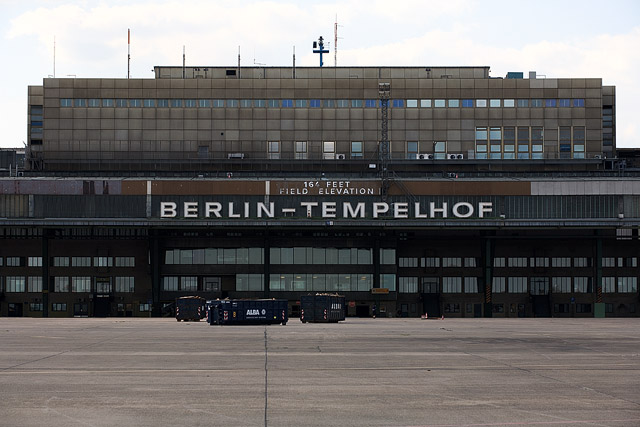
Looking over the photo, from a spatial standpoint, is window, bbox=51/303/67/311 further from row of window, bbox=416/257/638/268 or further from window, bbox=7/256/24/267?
row of window, bbox=416/257/638/268

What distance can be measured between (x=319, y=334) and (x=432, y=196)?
5074 centimetres

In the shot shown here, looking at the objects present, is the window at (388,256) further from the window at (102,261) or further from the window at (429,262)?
the window at (102,261)

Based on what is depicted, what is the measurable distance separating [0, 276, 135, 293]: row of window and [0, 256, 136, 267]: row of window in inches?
72.7

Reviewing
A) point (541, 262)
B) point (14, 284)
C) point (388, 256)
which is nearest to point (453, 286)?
point (388, 256)

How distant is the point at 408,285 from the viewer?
125 m

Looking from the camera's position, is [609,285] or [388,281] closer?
[388,281]

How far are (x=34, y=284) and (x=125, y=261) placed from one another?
13217mm

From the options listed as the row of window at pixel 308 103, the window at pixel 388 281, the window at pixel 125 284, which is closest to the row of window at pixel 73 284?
the window at pixel 125 284

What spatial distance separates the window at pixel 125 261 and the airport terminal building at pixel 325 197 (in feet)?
1.02

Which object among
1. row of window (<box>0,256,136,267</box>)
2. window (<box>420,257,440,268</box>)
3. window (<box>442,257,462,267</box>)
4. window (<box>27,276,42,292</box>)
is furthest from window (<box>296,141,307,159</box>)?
window (<box>27,276,42,292</box>)

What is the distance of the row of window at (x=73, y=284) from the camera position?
122 m

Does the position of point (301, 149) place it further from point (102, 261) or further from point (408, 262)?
point (102, 261)

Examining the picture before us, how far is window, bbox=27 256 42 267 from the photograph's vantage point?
122062 millimetres

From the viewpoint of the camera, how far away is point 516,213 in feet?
380
